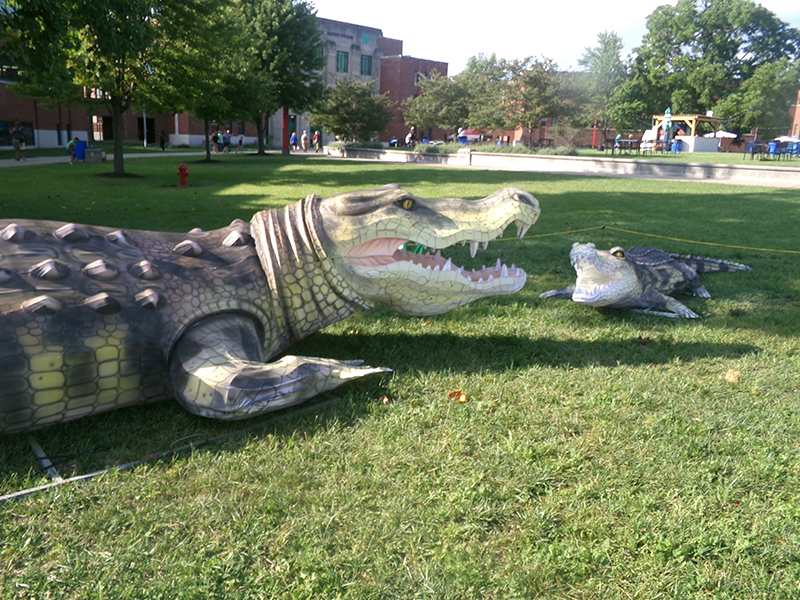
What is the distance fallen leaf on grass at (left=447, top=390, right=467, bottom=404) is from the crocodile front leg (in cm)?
55

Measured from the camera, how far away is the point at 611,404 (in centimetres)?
355

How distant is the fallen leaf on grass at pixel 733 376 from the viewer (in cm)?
400

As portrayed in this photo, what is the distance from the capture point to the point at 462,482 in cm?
274

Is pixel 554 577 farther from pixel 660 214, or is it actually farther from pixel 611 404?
pixel 660 214

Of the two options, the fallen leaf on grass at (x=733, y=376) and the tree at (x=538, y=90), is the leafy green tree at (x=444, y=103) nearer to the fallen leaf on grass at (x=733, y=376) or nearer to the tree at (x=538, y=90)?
the tree at (x=538, y=90)

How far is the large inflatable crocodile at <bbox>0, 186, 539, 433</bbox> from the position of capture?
9.70 ft

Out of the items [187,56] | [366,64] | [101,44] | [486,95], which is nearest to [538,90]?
[486,95]

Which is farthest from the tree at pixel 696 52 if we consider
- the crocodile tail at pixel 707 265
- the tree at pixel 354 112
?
the crocodile tail at pixel 707 265

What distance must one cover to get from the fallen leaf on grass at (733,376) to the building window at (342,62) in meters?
61.3

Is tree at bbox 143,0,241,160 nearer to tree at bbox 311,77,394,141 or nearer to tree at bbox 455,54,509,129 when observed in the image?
tree at bbox 455,54,509,129

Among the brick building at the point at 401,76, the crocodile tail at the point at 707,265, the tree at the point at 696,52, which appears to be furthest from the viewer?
the brick building at the point at 401,76

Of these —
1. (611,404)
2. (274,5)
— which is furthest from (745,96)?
(611,404)

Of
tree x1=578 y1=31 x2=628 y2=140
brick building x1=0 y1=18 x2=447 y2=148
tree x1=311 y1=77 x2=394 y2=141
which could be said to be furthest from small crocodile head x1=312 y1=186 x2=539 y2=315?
tree x1=578 y1=31 x2=628 y2=140

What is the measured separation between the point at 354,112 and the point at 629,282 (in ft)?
133
